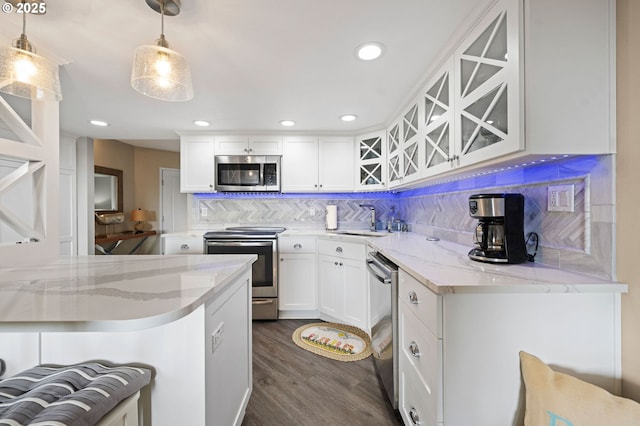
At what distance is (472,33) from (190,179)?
304cm

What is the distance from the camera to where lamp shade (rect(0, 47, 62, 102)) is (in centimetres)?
105

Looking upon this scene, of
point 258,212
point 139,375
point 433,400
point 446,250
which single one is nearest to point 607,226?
point 446,250

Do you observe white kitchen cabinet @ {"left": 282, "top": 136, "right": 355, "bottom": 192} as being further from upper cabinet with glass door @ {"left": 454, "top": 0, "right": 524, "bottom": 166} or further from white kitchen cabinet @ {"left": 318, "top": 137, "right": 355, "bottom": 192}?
upper cabinet with glass door @ {"left": 454, "top": 0, "right": 524, "bottom": 166}

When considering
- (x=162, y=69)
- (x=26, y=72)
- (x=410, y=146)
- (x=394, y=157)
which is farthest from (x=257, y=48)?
(x=394, y=157)

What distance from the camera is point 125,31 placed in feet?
4.43

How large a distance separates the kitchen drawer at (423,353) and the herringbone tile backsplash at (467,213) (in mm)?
702

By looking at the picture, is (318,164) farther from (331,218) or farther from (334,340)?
(334,340)

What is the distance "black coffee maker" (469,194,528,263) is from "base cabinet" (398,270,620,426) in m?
0.33

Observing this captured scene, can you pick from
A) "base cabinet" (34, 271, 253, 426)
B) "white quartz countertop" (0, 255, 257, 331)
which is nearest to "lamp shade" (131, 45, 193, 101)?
"white quartz countertop" (0, 255, 257, 331)

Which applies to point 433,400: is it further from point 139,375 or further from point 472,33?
point 472,33

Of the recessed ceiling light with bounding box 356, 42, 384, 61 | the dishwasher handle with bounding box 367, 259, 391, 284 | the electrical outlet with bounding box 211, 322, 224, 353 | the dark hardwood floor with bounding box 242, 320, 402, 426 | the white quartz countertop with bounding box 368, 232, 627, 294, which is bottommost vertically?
the dark hardwood floor with bounding box 242, 320, 402, 426

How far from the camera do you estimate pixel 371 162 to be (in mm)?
3055

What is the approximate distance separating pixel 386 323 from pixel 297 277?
4.77 feet

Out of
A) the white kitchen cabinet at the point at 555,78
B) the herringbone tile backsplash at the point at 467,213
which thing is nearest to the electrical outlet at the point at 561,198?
the herringbone tile backsplash at the point at 467,213
